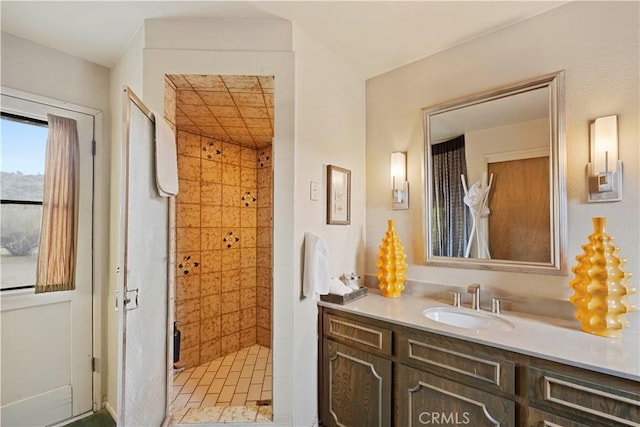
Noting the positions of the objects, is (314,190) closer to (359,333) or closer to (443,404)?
(359,333)

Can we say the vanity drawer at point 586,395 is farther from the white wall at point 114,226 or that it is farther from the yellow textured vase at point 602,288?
the white wall at point 114,226

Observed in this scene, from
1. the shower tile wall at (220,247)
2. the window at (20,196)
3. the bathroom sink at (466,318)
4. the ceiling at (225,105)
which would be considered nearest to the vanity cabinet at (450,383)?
the bathroom sink at (466,318)

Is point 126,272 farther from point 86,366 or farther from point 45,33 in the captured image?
point 45,33

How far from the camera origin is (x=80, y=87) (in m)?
2.06

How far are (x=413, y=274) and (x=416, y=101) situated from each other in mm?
1225

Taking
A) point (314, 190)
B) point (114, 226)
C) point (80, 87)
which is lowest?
point (114, 226)

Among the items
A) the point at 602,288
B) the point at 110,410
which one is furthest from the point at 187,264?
the point at 602,288

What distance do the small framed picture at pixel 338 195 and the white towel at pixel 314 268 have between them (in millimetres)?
260

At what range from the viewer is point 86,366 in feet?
6.76

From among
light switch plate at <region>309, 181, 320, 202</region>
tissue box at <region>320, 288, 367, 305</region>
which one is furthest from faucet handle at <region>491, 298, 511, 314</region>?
light switch plate at <region>309, 181, 320, 202</region>

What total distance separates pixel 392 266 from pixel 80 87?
8.12 ft

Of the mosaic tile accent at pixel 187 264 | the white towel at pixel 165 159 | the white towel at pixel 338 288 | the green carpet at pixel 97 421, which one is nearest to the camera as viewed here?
the white towel at pixel 165 159

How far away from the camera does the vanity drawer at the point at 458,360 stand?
1.24 m

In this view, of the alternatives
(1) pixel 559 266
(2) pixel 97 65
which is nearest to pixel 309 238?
(1) pixel 559 266
